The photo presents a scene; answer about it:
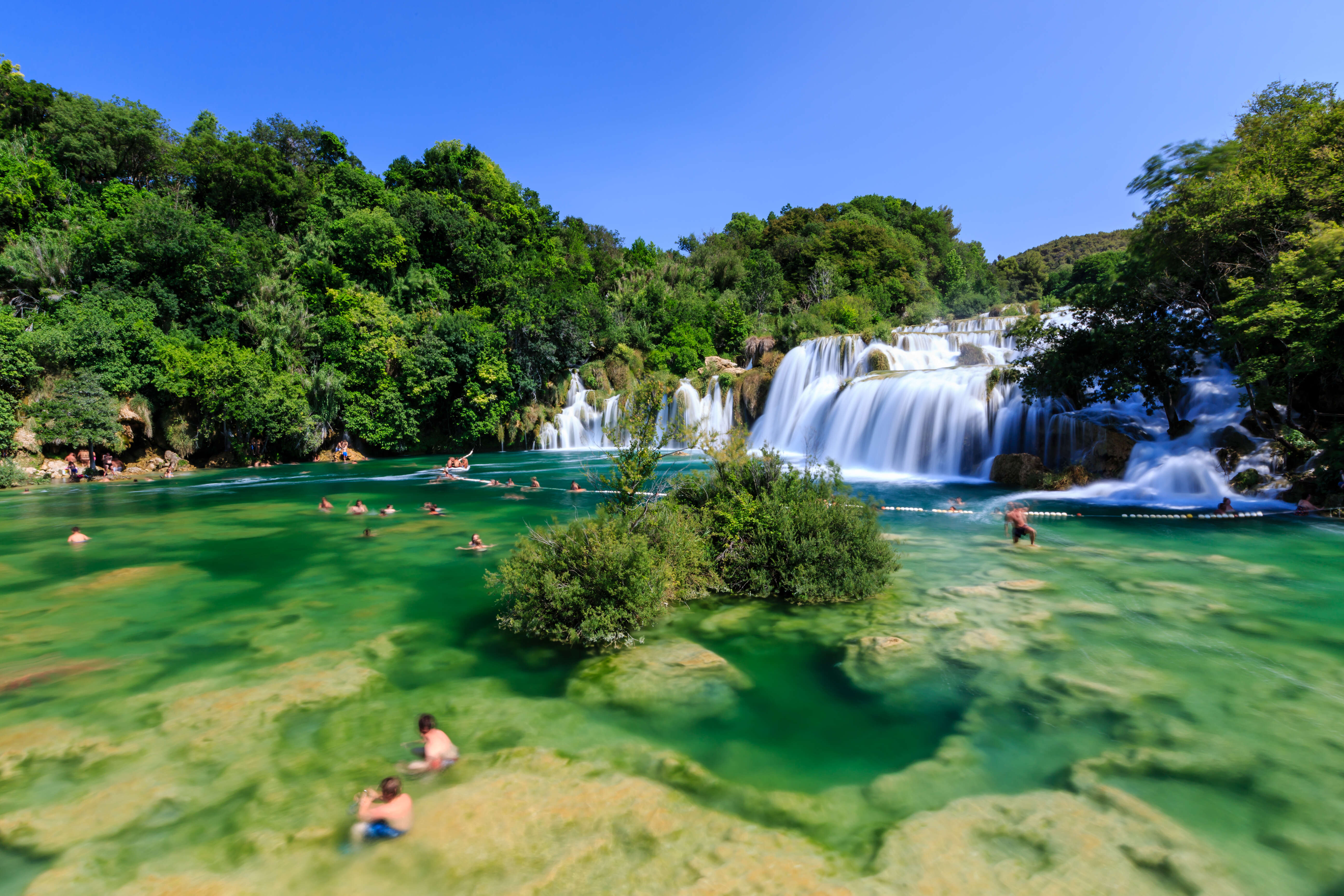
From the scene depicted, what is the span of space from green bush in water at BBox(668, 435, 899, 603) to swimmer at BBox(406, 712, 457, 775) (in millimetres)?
4709

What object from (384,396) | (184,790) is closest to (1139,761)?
(184,790)

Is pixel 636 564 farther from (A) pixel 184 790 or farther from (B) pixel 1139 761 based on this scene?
(B) pixel 1139 761

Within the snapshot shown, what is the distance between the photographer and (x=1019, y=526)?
1193 centimetres

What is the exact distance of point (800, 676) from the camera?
6.45 m

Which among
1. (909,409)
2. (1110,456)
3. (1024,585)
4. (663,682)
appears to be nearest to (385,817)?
(663,682)

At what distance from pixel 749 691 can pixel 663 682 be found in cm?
91

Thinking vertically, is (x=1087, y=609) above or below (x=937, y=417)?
below

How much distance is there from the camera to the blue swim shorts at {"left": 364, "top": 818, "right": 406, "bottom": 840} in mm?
4023

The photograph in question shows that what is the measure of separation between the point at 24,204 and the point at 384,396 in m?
19.2

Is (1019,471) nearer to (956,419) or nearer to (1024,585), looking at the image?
(956,419)

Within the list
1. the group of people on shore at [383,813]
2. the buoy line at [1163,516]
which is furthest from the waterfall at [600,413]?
the group of people on shore at [383,813]

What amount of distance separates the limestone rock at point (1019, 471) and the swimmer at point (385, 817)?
63.2 ft

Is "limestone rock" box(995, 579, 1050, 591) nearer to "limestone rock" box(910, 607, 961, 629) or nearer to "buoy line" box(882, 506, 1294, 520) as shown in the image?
"limestone rock" box(910, 607, 961, 629)

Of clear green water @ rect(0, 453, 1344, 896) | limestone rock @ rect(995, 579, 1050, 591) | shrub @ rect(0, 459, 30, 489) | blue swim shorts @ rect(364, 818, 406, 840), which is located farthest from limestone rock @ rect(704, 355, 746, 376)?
blue swim shorts @ rect(364, 818, 406, 840)
